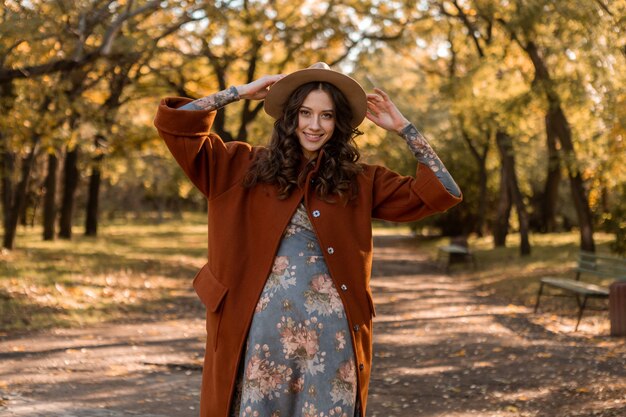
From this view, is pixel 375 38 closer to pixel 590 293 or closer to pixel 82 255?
pixel 82 255

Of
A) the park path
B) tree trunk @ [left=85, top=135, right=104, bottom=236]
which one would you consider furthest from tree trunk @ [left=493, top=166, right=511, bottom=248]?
the park path

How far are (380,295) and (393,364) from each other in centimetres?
712

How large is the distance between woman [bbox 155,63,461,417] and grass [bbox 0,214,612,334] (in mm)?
7640

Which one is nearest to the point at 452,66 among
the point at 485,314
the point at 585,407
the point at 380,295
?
the point at 380,295

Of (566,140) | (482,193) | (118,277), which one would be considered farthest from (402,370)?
(482,193)

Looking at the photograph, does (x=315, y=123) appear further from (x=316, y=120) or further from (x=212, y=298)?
(x=212, y=298)

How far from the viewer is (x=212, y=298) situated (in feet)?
11.0

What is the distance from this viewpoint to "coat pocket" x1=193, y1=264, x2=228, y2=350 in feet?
10.9

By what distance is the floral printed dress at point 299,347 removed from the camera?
10.8 ft

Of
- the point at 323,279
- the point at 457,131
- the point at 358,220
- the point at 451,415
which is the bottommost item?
the point at 451,415

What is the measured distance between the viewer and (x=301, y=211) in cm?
339

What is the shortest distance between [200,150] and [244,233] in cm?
34

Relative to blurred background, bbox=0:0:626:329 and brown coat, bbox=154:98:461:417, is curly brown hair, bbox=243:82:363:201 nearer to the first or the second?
brown coat, bbox=154:98:461:417

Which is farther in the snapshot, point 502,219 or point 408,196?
point 502,219
